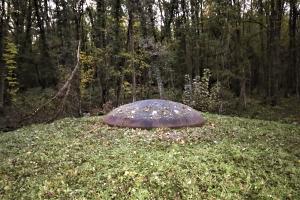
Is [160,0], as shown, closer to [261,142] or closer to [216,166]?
[261,142]

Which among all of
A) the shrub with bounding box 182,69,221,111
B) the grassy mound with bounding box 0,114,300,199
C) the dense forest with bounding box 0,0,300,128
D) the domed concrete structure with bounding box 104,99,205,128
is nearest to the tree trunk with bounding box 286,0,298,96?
the dense forest with bounding box 0,0,300,128

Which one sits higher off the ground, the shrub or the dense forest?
the dense forest

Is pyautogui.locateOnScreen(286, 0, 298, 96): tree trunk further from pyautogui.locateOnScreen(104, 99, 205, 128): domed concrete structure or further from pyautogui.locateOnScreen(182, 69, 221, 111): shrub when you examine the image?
pyautogui.locateOnScreen(104, 99, 205, 128): domed concrete structure

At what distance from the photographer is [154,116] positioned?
31.0ft

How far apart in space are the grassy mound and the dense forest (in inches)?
154

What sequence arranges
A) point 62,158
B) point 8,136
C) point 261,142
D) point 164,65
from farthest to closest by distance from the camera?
point 164,65, point 8,136, point 261,142, point 62,158

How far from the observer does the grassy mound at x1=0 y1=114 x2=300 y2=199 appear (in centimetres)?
588

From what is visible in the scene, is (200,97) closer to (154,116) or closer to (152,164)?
(154,116)

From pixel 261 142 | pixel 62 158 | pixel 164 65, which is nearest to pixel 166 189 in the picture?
pixel 62 158

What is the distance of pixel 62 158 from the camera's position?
7.19 m

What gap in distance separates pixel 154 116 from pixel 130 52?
611cm

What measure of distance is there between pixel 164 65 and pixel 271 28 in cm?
698

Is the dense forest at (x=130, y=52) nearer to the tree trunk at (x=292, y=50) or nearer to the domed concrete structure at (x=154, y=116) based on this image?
the tree trunk at (x=292, y=50)

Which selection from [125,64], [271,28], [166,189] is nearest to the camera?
[166,189]
